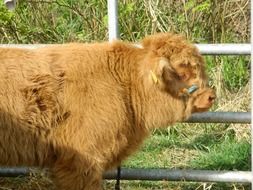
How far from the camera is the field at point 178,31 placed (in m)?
7.02

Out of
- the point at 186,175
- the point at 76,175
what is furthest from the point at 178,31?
the point at 76,175

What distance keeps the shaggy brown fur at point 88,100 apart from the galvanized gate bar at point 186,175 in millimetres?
446

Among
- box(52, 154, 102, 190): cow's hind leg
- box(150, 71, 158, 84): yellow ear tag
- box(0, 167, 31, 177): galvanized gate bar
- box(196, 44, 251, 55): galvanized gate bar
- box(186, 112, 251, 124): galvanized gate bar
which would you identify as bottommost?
box(0, 167, 31, 177): galvanized gate bar

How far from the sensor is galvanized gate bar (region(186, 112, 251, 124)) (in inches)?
234

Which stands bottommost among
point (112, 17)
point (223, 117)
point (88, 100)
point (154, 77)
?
point (223, 117)

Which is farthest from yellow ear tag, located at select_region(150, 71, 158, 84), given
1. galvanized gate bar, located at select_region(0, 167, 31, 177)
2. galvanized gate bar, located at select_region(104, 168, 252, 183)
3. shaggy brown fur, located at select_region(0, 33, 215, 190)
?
A: galvanized gate bar, located at select_region(0, 167, 31, 177)

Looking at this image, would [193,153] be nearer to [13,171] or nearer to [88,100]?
[13,171]

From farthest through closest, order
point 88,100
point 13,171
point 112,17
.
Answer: point 13,171 → point 112,17 → point 88,100

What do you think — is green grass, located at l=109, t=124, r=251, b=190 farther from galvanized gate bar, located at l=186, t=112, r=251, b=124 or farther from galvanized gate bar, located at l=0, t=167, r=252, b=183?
galvanized gate bar, located at l=186, t=112, r=251, b=124

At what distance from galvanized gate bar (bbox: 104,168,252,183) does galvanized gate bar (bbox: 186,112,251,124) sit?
0.43 meters

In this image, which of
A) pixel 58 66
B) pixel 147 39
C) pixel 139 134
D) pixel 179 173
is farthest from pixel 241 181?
pixel 58 66

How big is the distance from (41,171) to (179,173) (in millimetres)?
1240

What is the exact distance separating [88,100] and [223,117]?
122 cm

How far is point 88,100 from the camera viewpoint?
540cm
